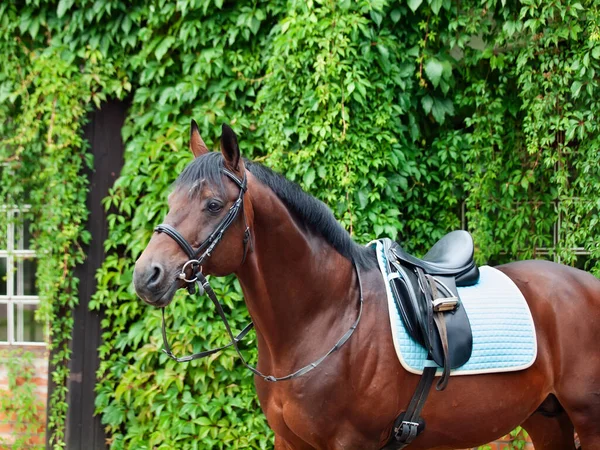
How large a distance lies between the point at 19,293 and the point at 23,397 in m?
0.83

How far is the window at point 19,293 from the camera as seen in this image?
200 inches

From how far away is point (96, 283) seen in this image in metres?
4.84

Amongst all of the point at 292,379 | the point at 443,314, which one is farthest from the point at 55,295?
the point at 443,314

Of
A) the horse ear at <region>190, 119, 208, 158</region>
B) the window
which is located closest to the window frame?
the window

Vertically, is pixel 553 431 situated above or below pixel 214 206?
below

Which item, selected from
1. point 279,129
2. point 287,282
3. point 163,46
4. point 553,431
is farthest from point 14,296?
point 553,431

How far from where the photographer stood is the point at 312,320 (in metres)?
2.69

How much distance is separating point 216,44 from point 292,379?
2799 millimetres

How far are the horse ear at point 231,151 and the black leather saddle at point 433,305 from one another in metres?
0.83

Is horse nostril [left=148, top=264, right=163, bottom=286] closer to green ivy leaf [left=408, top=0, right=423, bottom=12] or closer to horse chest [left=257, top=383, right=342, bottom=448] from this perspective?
horse chest [left=257, top=383, right=342, bottom=448]

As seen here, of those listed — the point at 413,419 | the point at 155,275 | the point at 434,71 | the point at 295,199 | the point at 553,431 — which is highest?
the point at 434,71

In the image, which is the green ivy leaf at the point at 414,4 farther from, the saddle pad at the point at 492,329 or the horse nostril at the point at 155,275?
the horse nostril at the point at 155,275

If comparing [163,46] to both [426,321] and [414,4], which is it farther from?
[426,321]

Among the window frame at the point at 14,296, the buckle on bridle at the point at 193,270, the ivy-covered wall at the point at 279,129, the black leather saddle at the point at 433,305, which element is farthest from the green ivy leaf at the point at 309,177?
the window frame at the point at 14,296
